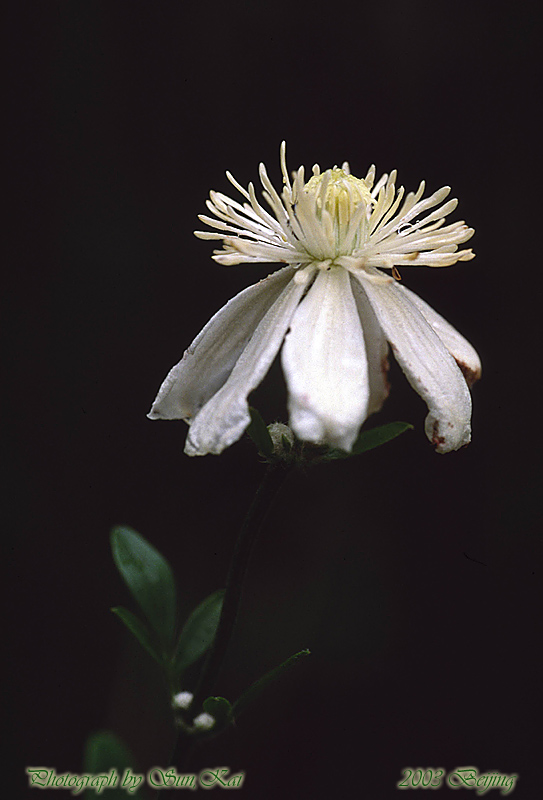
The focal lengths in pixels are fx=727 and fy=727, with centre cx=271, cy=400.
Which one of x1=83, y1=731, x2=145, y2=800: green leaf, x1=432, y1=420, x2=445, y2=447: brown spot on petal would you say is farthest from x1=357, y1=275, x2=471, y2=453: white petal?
x1=83, y1=731, x2=145, y2=800: green leaf

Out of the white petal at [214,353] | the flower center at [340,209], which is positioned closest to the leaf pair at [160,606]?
the white petal at [214,353]

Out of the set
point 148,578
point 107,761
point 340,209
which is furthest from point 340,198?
point 107,761

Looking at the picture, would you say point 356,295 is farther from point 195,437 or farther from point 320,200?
point 195,437

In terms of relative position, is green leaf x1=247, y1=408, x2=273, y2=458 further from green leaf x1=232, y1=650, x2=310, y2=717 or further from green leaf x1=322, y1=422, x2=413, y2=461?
green leaf x1=232, y1=650, x2=310, y2=717

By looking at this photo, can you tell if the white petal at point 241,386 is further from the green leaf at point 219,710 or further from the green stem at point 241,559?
the green leaf at point 219,710

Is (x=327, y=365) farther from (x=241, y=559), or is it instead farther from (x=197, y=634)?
(x=197, y=634)
